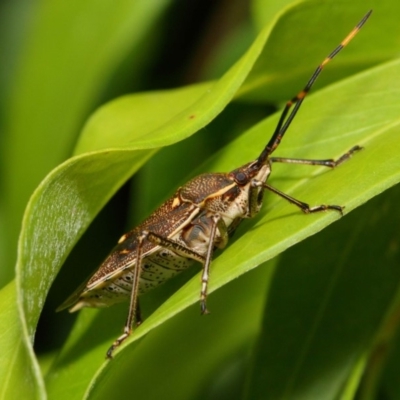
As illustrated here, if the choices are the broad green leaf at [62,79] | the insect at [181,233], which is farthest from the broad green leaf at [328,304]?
the broad green leaf at [62,79]

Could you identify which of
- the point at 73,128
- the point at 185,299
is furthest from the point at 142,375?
the point at 73,128

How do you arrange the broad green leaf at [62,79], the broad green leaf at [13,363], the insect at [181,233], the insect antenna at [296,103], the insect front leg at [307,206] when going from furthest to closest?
the broad green leaf at [62,79] < the insect at [181,233] < the insect antenna at [296,103] < the insect front leg at [307,206] < the broad green leaf at [13,363]

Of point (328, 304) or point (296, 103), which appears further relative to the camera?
point (328, 304)

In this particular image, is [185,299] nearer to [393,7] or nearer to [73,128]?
[393,7]

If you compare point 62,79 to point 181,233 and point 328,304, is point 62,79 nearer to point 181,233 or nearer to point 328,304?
point 181,233

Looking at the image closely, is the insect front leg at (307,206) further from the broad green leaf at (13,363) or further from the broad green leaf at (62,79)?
the broad green leaf at (62,79)

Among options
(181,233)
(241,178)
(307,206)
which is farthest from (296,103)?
(181,233)

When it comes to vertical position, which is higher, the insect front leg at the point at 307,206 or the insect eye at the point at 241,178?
the insect eye at the point at 241,178
